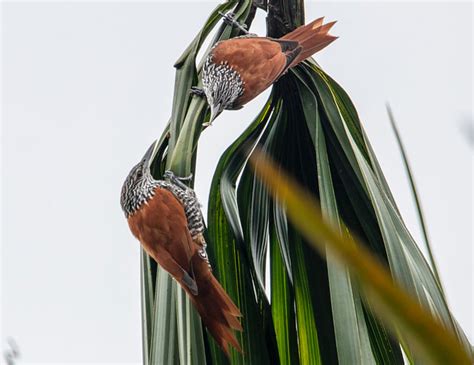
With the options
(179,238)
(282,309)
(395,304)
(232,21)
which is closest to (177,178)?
(179,238)

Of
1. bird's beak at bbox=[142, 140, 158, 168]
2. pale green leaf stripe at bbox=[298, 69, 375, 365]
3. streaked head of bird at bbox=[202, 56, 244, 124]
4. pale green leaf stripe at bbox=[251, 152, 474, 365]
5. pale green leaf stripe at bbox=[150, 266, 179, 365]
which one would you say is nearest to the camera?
pale green leaf stripe at bbox=[251, 152, 474, 365]

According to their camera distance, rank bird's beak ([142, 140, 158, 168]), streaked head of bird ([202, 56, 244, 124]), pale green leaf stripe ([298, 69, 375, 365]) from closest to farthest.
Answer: pale green leaf stripe ([298, 69, 375, 365]) → streaked head of bird ([202, 56, 244, 124]) → bird's beak ([142, 140, 158, 168])

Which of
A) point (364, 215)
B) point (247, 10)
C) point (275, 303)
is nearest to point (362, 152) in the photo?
point (364, 215)

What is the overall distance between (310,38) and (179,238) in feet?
2.19

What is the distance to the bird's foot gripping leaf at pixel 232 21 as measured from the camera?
1.87 metres

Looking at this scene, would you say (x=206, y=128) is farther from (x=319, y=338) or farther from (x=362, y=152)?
(x=319, y=338)

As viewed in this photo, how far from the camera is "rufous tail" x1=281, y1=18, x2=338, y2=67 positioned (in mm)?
1878

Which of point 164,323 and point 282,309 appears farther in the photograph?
point 282,309

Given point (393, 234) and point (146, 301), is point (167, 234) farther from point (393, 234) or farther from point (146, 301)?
point (393, 234)

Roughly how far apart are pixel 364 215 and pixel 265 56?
1.66ft

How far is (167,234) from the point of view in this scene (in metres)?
1.63

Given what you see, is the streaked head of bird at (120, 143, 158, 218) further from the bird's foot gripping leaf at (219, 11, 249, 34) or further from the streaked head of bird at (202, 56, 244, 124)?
the bird's foot gripping leaf at (219, 11, 249, 34)

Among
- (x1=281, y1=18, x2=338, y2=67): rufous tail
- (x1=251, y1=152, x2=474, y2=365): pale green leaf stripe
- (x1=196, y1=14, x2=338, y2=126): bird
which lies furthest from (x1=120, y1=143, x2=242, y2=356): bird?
(x1=251, y1=152, x2=474, y2=365): pale green leaf stripe

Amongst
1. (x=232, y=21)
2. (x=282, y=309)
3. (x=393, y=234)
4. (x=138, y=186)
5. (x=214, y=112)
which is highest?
(x=232, y=21)
